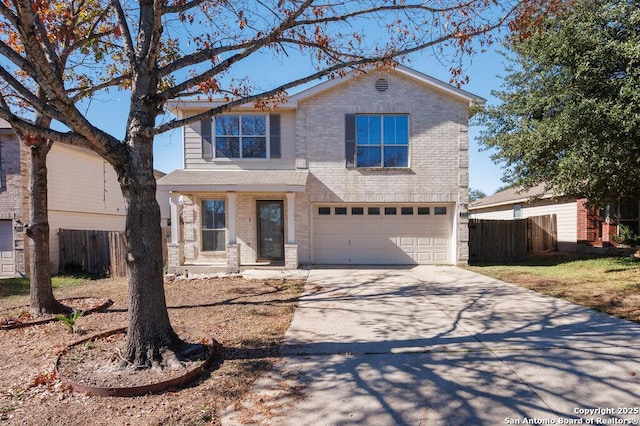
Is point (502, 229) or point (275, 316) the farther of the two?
point (502, 229)

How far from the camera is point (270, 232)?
1241cm

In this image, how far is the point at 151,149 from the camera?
4.17 meters

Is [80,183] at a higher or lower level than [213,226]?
higher

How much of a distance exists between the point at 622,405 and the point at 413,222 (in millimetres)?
9383

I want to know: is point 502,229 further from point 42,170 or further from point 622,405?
point 42,170

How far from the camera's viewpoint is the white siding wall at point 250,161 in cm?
1201

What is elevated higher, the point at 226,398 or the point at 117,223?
the point at 117,223

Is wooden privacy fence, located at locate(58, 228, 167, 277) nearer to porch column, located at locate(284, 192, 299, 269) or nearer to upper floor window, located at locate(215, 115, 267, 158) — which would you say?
upper floor window, located at locate(215, 115, 267, 158)

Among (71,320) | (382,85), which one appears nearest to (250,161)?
(382,85)

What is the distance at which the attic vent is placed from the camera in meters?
11.9

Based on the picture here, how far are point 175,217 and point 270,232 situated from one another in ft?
10.7

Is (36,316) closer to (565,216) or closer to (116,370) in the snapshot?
(116,370)

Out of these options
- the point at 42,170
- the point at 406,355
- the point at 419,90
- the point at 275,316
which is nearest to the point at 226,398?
the point at 406,355

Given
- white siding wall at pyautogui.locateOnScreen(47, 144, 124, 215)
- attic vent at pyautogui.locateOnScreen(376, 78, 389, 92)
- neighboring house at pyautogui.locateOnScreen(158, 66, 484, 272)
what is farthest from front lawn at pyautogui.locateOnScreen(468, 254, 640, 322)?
white siding wall at pyautogui.locateOnScreen(47, 144, 124, 215)
